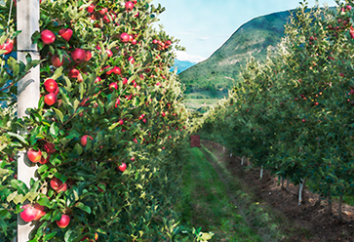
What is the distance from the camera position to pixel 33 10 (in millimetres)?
1524

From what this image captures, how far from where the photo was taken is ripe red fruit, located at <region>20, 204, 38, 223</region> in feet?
4.80

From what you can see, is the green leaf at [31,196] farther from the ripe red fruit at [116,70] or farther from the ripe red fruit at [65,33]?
the ripe red fruit at [116,70]

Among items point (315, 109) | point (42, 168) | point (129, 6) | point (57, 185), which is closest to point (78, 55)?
point (42, 168)

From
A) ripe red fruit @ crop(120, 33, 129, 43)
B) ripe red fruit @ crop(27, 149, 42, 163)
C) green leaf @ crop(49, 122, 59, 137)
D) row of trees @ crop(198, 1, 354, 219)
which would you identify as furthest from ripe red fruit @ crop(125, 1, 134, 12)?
row of trees @ crop(198, 1, 354, 219)

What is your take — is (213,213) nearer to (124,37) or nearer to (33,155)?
(124,37)

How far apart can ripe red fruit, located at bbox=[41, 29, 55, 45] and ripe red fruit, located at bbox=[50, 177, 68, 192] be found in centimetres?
105

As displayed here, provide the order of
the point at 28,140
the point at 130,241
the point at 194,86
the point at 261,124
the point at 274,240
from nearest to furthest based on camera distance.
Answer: the point at 28,140, the point at 130,241, the point at 274,240, the point at 261,124, the point at 194,86

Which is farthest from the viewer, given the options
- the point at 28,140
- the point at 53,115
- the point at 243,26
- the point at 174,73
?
the point at 243,26

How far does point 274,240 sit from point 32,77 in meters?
9.71

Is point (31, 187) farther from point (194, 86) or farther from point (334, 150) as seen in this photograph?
point (194, 86)

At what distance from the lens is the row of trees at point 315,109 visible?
542cm

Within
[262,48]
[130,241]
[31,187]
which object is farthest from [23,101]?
[262,48]

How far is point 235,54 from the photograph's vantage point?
16788cm

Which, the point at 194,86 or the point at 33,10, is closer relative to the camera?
the point at 33,10
